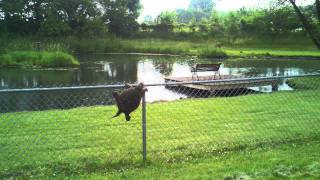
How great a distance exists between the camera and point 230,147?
6.58 m

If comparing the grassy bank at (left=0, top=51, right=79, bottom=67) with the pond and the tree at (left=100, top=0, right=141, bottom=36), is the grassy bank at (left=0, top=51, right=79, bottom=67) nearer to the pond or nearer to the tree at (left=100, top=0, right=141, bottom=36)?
the pond

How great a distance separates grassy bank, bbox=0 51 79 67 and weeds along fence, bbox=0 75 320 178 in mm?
20763

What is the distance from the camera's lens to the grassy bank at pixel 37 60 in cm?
3014

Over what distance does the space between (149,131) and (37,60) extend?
2468cm

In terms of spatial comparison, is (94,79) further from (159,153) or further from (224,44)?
(224,44)

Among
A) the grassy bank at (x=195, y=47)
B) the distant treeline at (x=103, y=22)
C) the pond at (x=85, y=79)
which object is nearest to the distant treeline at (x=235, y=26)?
the distant treeline at (x=103, y=22)

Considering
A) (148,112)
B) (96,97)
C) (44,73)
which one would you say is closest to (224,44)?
(44,73)

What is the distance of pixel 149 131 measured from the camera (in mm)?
7832

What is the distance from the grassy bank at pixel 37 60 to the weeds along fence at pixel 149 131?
20.8 m

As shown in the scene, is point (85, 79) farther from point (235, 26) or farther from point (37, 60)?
point (235, 26)

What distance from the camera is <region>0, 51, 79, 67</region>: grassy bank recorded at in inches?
1187

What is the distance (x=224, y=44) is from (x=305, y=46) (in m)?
10.3

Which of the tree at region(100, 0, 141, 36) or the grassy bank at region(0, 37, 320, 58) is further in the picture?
the tree at region(100, 0, 141, 36)

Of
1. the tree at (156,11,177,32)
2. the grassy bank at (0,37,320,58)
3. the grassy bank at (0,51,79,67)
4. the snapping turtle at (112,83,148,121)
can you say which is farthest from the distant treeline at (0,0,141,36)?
the snapping turtle at (112,83,148,121)
